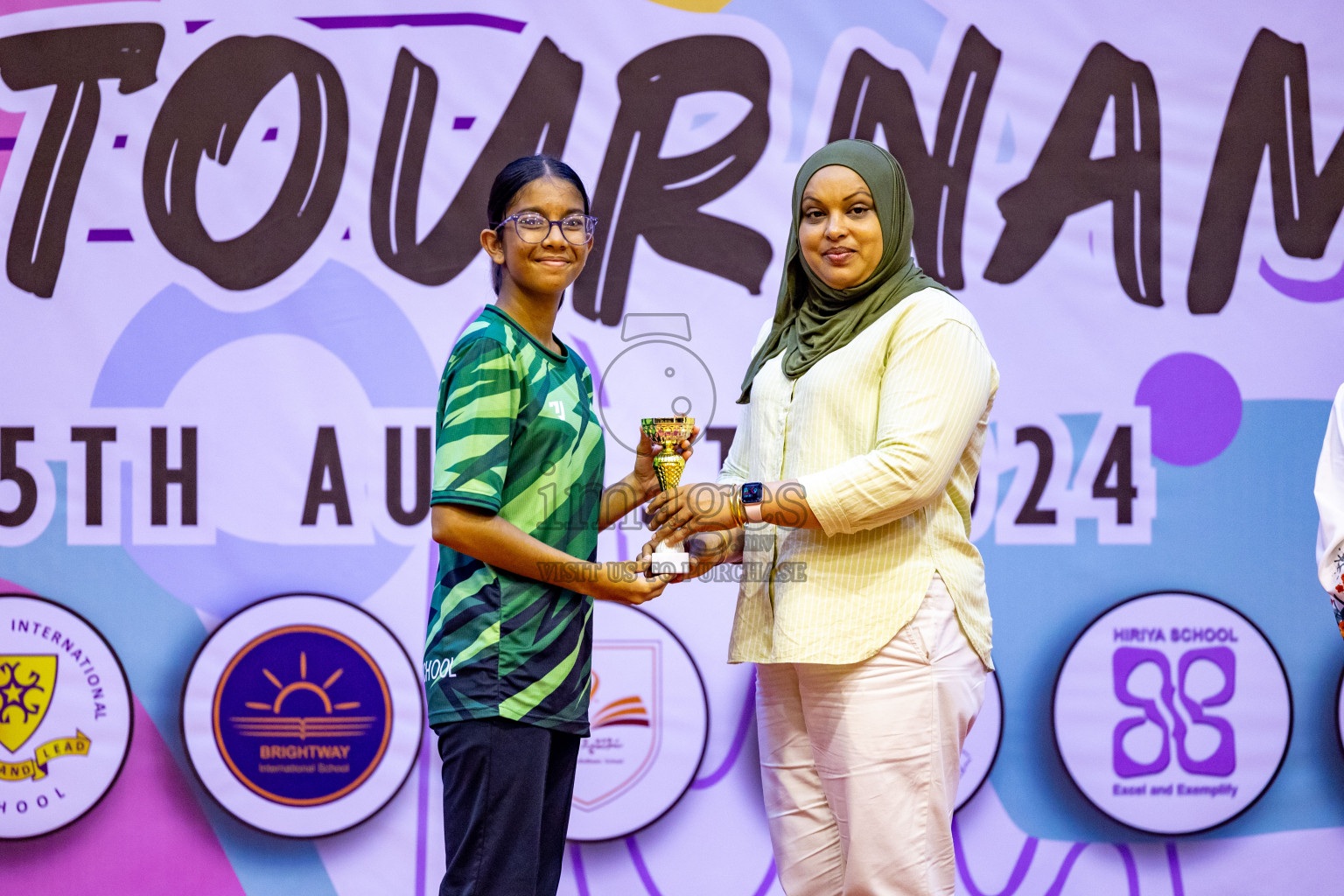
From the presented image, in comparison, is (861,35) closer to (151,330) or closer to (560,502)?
(560,502)

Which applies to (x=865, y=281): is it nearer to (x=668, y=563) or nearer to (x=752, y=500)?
(x=752, y=500)

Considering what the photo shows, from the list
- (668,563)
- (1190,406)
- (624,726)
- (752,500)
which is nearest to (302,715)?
(624,726)

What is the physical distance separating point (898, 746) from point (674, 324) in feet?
4.96

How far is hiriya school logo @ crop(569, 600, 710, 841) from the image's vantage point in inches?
119

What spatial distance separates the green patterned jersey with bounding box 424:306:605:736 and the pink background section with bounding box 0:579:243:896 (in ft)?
5.53

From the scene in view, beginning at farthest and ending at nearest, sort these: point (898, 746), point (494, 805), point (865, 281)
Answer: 1. point (865, 281)
2. point (898, 746)
3. point (494, 805)

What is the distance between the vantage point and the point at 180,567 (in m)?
3.08

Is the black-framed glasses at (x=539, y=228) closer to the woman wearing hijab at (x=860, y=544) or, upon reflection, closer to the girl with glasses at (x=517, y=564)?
the girl with glasses at (x=517, y=564)

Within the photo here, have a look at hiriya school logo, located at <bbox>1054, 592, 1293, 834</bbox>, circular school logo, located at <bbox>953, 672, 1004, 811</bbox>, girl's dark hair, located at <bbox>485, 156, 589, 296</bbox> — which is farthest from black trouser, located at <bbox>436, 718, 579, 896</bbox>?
hiriya school logo, located at <bbox>1054, 592, 1293, 834</bbox>

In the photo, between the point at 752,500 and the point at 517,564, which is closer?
the point at 517,564

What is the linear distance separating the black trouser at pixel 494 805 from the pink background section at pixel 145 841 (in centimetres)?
166

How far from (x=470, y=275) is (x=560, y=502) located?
1387 mm

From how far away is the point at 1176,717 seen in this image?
9.75 feet

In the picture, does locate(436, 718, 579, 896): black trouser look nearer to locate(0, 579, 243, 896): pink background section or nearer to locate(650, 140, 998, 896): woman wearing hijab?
locate(650, 140, 998, 896): woman wearing hijab
